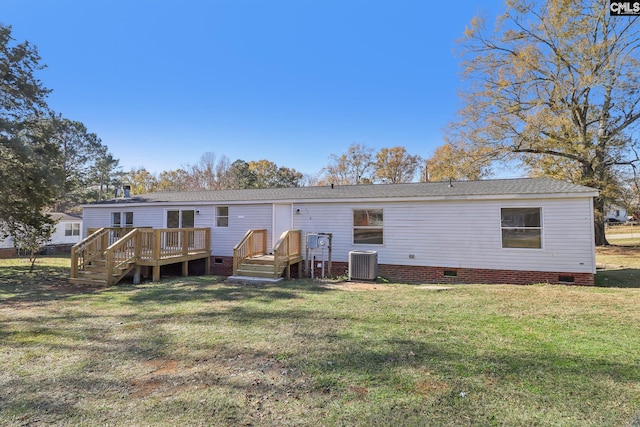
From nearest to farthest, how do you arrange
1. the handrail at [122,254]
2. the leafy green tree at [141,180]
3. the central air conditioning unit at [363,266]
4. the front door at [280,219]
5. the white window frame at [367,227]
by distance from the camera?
1. the handrail at [122,254]
2. the central air conditioning unit at [363,266]
3. the white window frame at [367,227]
4. the front door at [280,219]
5. the leafy green tree at [141,180]

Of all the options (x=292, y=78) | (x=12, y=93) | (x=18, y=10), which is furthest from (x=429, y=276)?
(x=18, y=10)

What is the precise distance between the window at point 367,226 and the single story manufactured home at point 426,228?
0.03m

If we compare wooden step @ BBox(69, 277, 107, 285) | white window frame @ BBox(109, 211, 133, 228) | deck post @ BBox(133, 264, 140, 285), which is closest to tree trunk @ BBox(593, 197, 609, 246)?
deck post @ BBox(133, 264, 140, 285)

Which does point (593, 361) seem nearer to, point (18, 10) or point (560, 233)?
point (560, 233)

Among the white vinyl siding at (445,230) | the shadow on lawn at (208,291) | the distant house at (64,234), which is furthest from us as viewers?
the distant house at (64,234)

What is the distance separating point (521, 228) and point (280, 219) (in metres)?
7.82

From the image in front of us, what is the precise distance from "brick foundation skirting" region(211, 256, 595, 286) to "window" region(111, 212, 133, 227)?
8.15 metres

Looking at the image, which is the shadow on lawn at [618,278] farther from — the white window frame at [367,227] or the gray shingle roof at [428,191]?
the white window frame at [367,227]

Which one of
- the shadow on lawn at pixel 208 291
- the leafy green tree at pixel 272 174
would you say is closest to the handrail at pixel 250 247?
the shadow on lawn at pixel 208 291

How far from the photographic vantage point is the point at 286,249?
1039 cm

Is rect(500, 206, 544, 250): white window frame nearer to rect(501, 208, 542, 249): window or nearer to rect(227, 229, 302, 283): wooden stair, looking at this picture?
rect(501, 208, 542, 249): window

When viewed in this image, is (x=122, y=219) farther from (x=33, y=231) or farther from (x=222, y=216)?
(x=222, y=216)

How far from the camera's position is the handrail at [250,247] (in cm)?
993

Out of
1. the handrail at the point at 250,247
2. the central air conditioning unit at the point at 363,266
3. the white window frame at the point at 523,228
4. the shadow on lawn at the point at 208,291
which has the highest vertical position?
the white window frame at the point at 523,228
